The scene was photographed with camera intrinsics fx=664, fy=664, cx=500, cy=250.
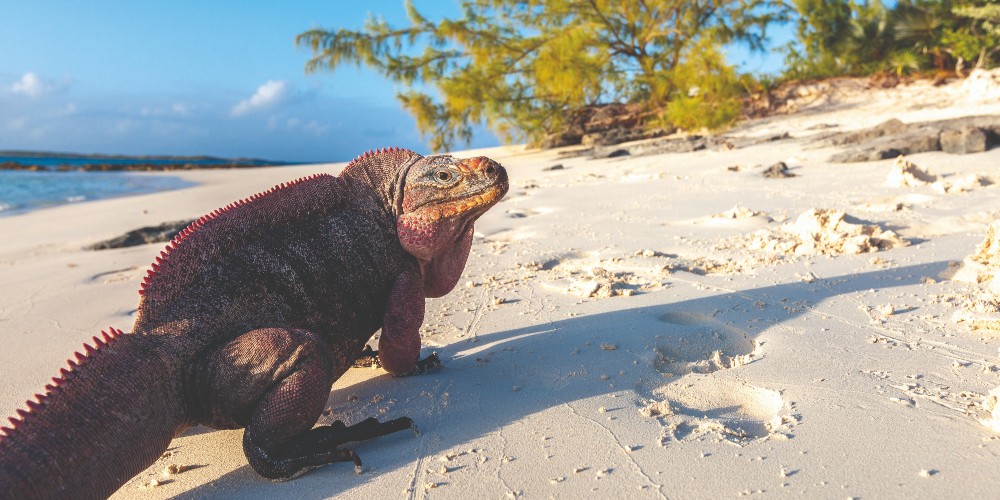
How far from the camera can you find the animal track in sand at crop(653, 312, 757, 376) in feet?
9.98

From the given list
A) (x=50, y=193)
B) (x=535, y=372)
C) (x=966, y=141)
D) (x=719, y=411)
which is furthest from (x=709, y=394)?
(x=50, y=193)

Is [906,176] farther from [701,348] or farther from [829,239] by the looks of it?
[701,348]

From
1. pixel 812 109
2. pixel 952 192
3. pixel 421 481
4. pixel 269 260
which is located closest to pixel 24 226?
pixel 269 260

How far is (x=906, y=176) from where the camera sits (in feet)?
23.3

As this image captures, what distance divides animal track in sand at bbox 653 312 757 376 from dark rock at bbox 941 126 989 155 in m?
7.58

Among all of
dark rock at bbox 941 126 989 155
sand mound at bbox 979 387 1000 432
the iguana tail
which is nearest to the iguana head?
the iguana tail

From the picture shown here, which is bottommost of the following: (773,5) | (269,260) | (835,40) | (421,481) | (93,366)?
(421,481)

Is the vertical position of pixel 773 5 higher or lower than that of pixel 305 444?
higher

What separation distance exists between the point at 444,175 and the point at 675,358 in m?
1.40

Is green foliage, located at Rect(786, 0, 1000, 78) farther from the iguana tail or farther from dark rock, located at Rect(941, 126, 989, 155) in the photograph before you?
the iguana tail

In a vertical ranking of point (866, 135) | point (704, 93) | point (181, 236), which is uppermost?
→ point (704, 93)

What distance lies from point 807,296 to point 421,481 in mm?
2750

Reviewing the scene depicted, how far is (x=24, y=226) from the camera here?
10656mm

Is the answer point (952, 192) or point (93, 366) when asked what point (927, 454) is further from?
point (952, 192)
